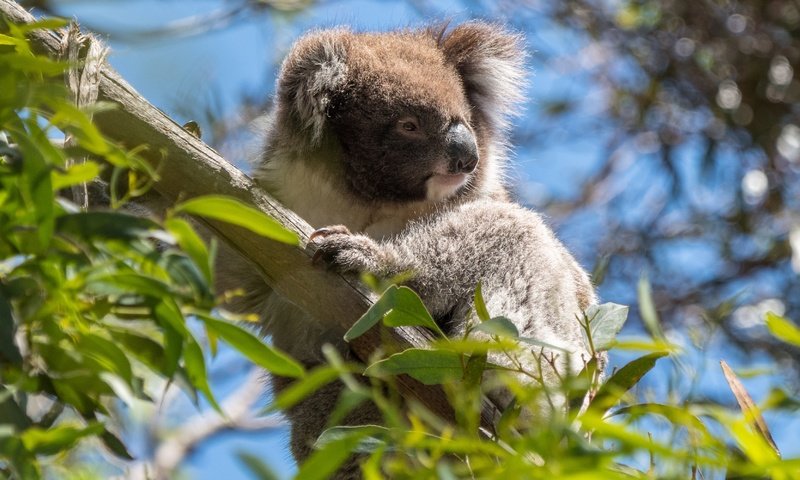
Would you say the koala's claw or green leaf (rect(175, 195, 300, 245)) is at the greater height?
green leaf (rect(175, 195, 300, 245))

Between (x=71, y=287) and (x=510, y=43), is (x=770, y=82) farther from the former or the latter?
(x=71, y=287)

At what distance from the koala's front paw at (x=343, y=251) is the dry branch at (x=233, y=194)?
2.4 inches

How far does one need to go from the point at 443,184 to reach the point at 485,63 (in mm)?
660

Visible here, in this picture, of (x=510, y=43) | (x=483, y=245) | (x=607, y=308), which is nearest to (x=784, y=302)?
(x=510, y=43)

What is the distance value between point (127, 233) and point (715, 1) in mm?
5382

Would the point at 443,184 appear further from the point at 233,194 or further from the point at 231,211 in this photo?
the point at 231,211

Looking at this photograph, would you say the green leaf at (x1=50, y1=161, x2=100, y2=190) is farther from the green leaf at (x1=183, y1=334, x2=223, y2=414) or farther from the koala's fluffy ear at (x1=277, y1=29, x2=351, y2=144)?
the koala's fluffy ear at (x1=277, y1=29, x2=351, y2=144)

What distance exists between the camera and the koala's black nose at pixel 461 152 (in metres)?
3.14

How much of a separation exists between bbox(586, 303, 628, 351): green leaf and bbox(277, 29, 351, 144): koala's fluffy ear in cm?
148

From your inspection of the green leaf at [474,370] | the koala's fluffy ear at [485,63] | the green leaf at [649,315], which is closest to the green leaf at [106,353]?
the green leaf at [474,370]

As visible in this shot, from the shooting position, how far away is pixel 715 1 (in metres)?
5.99

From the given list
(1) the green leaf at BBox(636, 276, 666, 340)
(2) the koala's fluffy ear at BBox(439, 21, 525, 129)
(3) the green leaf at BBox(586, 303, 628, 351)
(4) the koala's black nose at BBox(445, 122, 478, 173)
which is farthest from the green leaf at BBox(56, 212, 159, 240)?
(2) the koala's fluffy ear at BBox(439, 21, 525, 129)

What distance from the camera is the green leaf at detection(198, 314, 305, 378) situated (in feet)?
4.68

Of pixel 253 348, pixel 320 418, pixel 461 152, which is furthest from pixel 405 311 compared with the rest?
pixel 461 152
